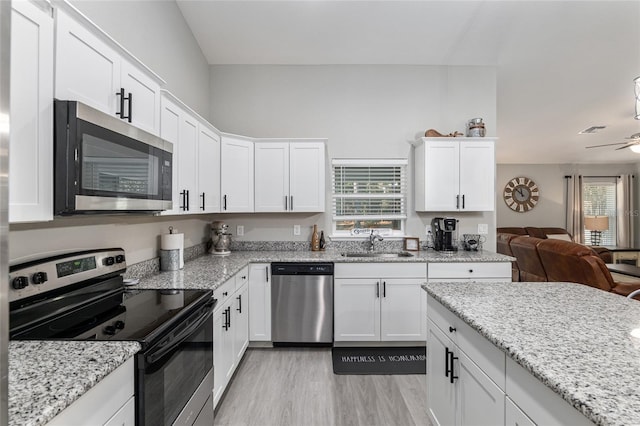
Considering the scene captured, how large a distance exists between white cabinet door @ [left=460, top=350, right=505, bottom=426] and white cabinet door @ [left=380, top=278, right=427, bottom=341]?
153 centimetres

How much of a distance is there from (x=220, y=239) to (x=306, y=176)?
1161mm

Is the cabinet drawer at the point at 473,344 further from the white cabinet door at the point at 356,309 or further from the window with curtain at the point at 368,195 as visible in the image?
the window with curtain at the point at 368,195

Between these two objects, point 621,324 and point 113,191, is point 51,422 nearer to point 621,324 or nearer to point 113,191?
point 113,191

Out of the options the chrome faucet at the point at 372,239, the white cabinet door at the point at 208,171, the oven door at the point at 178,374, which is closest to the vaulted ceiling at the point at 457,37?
the white cabinet door at the point at 208,171

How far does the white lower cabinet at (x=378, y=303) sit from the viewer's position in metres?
3.03

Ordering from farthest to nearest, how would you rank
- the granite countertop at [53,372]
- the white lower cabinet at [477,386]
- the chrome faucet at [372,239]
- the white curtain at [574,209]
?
the white curtain at [574,209] < the chrome faucet at [372,239] < the white lower cabinet at [477,386] < the granite countertop at [53,372]

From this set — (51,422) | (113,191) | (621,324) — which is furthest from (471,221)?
(51,422)

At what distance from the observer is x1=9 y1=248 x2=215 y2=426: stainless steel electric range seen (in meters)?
1.14

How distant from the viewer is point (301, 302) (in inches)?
119

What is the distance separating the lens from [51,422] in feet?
2.41

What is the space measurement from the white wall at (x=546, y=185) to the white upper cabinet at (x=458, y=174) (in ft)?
17.9

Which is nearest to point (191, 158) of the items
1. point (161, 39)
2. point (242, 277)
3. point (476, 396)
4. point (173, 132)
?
point (173, 132)

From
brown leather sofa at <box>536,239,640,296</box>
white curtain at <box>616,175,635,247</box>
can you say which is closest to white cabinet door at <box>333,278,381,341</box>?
brown leather sofa at <box>536,239,640,296</box>

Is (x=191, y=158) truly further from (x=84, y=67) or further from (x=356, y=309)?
(x=356, y=309)
